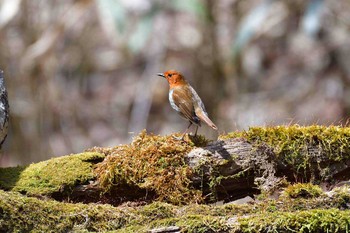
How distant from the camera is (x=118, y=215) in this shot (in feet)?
13.2

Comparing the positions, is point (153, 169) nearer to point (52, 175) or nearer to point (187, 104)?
point (52, 175)

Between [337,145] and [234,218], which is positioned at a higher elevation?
[337,145]

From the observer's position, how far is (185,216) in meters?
3.88

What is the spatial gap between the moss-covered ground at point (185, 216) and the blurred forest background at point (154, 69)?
6.53m

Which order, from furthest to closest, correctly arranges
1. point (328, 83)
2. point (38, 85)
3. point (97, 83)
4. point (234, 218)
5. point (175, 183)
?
point (97, 83) → point (328, 83) → point (38, 85) → point (175, 183) → point (234, 218)

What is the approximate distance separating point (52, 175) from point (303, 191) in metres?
1.60

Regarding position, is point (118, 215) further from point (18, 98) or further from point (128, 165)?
point (18, 98)

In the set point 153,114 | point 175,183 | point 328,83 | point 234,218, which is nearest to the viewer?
point 234,218

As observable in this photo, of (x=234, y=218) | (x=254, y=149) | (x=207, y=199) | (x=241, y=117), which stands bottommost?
(x=234, y=218)

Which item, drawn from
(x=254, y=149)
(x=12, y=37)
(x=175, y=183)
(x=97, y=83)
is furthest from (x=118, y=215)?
(x=97, y=83)

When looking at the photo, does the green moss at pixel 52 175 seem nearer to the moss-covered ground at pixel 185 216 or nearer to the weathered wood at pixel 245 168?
the moss-covered ground at pixel 185 216

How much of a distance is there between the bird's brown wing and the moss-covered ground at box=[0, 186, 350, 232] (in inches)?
44.2

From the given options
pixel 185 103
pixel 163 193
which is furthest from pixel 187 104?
pixel 163 193

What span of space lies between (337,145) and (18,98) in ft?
28.8
